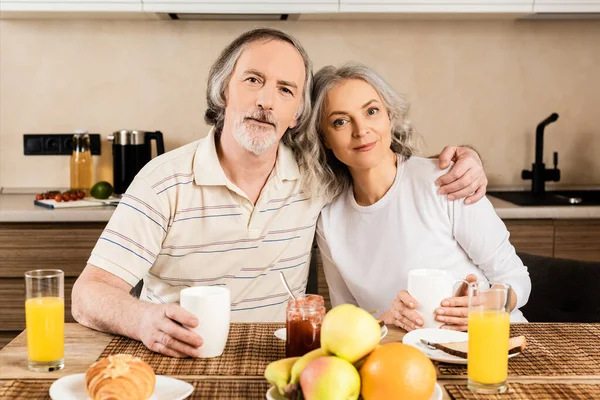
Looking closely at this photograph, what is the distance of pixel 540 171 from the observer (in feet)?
10.7

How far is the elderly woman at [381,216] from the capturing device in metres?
1.92

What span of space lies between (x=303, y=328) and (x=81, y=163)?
2.17 m

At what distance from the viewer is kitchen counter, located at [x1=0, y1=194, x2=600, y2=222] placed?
2.81 meters

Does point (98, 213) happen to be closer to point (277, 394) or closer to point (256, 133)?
point (256, 133)

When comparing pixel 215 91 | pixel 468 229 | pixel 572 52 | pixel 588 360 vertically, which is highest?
pixel 572 52

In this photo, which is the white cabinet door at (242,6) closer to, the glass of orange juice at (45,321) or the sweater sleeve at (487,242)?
the sweater sleeve at (487,242)

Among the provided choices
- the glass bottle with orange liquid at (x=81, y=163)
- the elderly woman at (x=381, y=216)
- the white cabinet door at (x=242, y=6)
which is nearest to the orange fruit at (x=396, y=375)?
the elderly woman at (x=381, y=216)

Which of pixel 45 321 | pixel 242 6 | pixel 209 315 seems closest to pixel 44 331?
pixel 45 321

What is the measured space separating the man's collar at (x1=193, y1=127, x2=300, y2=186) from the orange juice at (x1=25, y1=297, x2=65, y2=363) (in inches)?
25.5

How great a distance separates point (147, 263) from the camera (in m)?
1.84

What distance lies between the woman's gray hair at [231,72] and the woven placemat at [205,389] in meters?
0.91

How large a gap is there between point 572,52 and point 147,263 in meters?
2.29

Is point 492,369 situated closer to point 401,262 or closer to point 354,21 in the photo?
point 401,262

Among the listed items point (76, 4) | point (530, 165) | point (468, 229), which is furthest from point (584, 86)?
point (76, 4)
